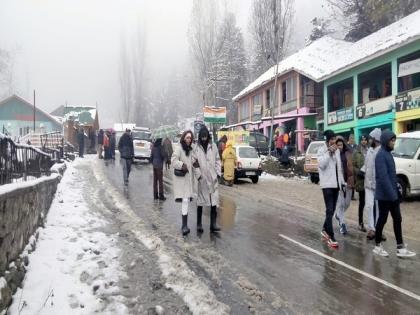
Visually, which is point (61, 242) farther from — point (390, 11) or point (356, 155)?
point (390, 11)

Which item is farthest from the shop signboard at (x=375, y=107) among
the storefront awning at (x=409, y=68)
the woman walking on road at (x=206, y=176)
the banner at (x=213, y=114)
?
the woman walking on road at (x=206, y=176)

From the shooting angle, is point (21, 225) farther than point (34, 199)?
No

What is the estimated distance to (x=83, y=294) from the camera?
490 centimetres

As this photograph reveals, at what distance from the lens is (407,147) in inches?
558

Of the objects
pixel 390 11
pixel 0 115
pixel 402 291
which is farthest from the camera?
pixel 0 115

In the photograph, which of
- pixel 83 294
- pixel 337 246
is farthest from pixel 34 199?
pixel 337 246

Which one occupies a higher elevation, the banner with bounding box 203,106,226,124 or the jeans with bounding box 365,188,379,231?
the banner with bounding box 203,106,226,124

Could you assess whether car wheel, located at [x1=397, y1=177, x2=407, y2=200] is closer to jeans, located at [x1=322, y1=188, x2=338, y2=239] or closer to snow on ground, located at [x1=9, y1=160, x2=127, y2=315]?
jeans, located at [x1=322, y1=188, x2=338, y2=239]

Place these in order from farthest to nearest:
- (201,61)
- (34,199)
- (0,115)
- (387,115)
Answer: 1. (201,61)
2. (0,115)
3. (387,115)
4. (34,199)

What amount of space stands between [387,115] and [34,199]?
20.6m

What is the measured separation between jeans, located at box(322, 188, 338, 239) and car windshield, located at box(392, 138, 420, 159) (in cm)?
707

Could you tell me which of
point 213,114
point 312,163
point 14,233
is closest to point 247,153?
point 312,163

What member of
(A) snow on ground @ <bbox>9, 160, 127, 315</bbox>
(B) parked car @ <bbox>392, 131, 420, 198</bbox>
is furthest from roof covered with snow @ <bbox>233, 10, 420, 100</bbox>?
(A) snow on ground @ <bbox>9, 160, 127, 315</bbox>

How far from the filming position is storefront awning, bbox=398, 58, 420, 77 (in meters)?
21.5
